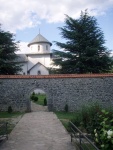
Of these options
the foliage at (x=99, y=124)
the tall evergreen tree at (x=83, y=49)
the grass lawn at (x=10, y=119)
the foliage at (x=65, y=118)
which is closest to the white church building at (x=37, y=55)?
the tall evergreen tree at (x=83, y=49)

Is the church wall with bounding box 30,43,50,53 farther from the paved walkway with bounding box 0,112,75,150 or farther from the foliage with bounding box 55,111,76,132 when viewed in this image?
the paved walkway with bounding box 0,112,75,150

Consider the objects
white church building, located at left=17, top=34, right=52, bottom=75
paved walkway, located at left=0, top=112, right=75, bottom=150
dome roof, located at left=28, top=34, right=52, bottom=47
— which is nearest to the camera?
paved walkway, located at left=0, top=112, right=75, bottom=150

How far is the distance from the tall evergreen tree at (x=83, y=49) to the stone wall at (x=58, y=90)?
23.8 feet

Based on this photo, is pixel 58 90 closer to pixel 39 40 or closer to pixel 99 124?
pixel 99 124

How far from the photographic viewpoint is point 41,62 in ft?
169

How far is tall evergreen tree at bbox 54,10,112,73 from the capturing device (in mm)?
29531

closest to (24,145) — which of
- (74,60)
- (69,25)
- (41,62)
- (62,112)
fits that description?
(62,112)

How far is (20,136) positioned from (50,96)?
11.1 m

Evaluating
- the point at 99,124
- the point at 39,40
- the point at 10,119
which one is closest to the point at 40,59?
the point at 39,40

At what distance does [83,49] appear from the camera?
3006 centimetres

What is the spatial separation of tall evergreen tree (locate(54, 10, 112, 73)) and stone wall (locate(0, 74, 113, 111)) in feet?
23.8

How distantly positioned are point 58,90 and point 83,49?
32.0 feet

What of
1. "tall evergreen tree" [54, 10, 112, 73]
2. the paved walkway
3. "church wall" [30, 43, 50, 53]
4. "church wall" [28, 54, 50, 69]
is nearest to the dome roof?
"church wall" [30, 43, 50, 53]

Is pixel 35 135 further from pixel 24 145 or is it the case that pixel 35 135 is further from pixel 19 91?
pixel 19 91
